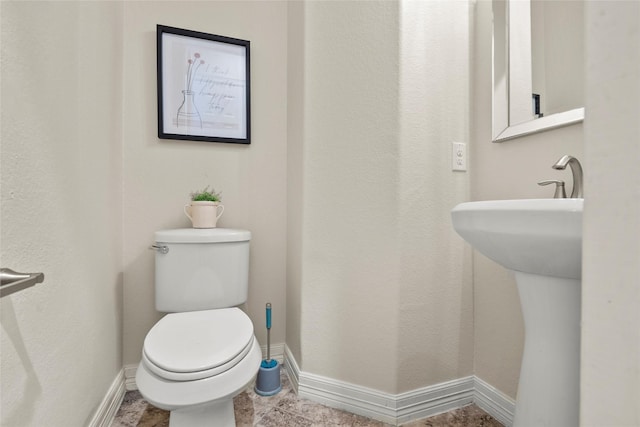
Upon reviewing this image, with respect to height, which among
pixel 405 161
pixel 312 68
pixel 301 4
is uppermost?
pixel 301 4

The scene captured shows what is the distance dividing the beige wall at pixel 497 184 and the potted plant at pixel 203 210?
1.13 metres

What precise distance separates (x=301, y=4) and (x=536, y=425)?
170 centimetres

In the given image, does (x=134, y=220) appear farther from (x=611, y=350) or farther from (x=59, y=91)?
(x=611, y=350)

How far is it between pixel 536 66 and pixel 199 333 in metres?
1.50

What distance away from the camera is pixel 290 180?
163 cm

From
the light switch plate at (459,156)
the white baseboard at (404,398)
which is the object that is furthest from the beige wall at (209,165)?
the light switch plate at (459,156)

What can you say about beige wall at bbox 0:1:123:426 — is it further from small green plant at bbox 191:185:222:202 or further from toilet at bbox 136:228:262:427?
small green plant at bbox 191:185:222:202

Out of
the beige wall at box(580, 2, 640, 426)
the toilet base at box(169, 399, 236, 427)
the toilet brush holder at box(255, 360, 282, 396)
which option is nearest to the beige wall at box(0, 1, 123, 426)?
the toilet base at box(169, 399, 236, 427)

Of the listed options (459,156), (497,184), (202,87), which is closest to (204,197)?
(202,87)

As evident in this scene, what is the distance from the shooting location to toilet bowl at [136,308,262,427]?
0.89m

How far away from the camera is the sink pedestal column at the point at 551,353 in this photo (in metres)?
0.74

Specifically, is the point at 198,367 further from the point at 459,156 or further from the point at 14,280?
the point at 459,156

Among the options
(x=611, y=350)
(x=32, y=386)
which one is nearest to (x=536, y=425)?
(x=611, y=350)

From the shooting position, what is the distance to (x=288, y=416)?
126 cm
